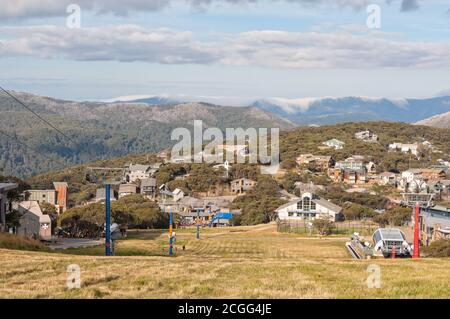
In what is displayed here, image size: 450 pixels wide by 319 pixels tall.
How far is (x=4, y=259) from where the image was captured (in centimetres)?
1812

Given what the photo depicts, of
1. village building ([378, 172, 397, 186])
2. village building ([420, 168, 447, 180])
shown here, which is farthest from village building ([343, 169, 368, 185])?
village building ([420, 168, 447, 180])

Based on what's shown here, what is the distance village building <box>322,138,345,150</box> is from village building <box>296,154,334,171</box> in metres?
16.4

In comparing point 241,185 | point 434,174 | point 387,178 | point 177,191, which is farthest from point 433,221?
point 387,178

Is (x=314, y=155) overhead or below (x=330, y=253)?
overhead

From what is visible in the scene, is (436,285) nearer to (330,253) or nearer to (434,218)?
(330,253)

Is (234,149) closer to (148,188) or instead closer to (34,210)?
(148,188)

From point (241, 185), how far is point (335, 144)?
152 feet

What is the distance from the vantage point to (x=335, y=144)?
487ft

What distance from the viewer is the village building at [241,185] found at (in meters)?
106

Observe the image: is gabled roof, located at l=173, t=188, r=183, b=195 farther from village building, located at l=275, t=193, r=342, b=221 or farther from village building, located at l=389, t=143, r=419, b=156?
village building, located at l=389, t=143, r=419, b=156

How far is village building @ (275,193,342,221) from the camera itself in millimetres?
79000
